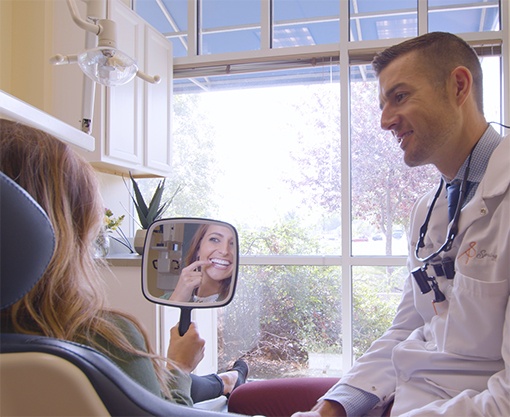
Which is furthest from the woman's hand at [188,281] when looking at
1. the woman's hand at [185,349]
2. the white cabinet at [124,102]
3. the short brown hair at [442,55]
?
the white cabinet at [124,102]

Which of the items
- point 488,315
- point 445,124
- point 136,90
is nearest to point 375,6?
point 136,90

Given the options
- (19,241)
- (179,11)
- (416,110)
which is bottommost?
(19,241)

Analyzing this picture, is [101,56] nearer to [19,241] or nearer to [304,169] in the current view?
[19,241]

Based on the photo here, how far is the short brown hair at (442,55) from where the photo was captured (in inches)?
54.4

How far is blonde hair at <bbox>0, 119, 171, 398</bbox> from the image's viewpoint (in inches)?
26.8

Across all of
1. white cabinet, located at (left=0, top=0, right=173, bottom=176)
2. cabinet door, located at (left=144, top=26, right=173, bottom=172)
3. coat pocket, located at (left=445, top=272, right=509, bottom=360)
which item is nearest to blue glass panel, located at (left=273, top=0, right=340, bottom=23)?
cabinet door, located at (left=144, top=26, right=173, bottom=172)

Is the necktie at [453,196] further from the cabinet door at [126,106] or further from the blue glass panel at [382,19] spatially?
the blue glass panel at [382,19]

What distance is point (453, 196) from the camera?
4.29ft

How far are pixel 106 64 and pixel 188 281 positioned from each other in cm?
82

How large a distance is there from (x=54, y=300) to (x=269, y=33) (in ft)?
10.1

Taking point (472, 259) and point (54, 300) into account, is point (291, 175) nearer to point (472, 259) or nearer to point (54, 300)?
point (472, 259)

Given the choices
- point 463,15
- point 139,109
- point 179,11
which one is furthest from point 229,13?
point 463,15

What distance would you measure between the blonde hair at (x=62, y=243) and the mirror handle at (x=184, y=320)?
0.20 m

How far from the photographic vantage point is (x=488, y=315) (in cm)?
109
